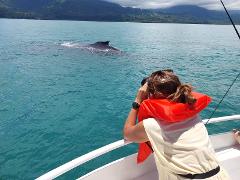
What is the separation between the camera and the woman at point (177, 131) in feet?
11.6

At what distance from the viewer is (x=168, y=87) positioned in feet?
12.1

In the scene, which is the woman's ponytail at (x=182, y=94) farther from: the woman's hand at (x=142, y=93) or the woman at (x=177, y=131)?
the woman's hand at (x=142, y=93)

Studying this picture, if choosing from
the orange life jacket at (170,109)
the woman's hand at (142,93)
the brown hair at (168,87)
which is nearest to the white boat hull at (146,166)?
the woman's hand at (142,93)

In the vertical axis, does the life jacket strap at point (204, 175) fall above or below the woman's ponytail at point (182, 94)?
below

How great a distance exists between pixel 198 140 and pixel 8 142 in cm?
829

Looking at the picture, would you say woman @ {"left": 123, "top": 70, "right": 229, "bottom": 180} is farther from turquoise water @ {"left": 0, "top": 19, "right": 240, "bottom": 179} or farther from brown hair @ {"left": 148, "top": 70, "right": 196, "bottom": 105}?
turquoise water @ {"left": 0, "top": 19, "right": 240, "bottom": 179}

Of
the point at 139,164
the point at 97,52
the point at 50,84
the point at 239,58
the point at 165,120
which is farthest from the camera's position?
the point at 239,58

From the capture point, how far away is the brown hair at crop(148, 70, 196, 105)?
3.58 metres

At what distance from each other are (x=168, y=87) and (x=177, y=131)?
0.48m

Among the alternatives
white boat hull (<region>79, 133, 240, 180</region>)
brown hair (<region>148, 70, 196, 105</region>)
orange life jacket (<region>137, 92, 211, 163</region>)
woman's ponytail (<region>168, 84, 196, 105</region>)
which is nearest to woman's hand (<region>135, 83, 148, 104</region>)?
brown hair (<region>148, 70, 196, 105</region>)

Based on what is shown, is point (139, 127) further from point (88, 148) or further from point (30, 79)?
point (30, 79)

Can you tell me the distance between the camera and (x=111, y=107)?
600 inches

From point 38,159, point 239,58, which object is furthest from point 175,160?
point 239,58

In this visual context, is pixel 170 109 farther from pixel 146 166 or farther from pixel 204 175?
pixel 146 166
